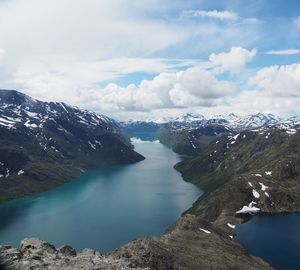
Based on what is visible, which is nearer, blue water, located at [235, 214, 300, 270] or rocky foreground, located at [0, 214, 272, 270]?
rocky foreground, located at [0, 214, 272, 270]

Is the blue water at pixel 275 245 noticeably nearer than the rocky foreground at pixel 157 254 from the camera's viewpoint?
No

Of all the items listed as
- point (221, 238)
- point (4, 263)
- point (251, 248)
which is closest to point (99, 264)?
point (4, 263)

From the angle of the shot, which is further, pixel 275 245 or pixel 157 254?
pixel 275 245

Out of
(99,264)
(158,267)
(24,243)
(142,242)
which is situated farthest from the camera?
(142,242)

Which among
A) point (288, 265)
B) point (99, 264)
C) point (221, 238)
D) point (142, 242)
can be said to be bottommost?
point (288, 265)

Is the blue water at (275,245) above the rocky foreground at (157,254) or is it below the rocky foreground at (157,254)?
below

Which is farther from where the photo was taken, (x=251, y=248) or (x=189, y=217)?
(x=251, y=248)

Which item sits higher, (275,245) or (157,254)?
(157,254)

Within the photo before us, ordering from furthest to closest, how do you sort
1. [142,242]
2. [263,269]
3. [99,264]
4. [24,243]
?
[263,269], [142,242], [24,243], [99,264]

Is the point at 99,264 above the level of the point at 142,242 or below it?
above

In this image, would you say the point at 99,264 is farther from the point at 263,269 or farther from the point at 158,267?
the point at 263,269

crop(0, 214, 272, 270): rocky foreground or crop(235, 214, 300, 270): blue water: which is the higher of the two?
crop(0, 214, 272, 270): rocky foreground
